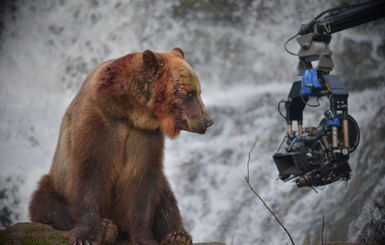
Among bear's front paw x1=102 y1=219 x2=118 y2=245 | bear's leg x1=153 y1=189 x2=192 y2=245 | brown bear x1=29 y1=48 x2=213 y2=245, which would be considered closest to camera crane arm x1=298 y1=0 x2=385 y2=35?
brown bear x1=29 y1=48 x2=213 y2=245

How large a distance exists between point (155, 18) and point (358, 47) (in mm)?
5181

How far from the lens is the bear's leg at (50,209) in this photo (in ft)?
17.7

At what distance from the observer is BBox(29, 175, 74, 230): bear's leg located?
5.38 meters

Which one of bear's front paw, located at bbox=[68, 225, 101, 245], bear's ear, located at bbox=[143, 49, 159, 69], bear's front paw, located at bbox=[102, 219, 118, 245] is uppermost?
bear's ear, located at bbox=[143, 49, 159, 69]

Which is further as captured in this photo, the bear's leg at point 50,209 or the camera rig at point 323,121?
the camera rig at point 323,121

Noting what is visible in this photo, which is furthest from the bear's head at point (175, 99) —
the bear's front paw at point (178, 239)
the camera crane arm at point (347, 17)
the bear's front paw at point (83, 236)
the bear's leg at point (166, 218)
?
the camera crane arm at point (347, 17)

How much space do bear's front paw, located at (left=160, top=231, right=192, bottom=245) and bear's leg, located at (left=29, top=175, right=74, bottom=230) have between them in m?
0.86

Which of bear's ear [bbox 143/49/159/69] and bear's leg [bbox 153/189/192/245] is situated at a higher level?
bear's ear [bbox 143/49/159/69]

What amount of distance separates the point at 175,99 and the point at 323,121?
104 inches

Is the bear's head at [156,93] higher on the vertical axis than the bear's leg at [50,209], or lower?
higher

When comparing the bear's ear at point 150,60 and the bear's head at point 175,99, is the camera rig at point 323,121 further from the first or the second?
the bear's ear at point 150,60

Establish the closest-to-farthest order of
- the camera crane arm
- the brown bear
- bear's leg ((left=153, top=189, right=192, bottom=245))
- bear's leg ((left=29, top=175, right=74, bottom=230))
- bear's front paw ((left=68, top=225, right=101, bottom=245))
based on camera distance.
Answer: bear's front paw ((left=68, top=225, right=101, bottom=245)), the brown bear, bear's leg ((left=29, top=175, right=74, bottom=230)), bear's leg ((left=153, top=189, right=192, bottom=245)), the camera crane arm

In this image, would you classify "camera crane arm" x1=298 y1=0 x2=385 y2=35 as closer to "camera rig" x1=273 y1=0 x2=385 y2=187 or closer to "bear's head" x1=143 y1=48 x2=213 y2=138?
"camera rig" x1=273 y1=0 x2=385 y2=187

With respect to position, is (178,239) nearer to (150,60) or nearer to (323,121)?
(150,60)
